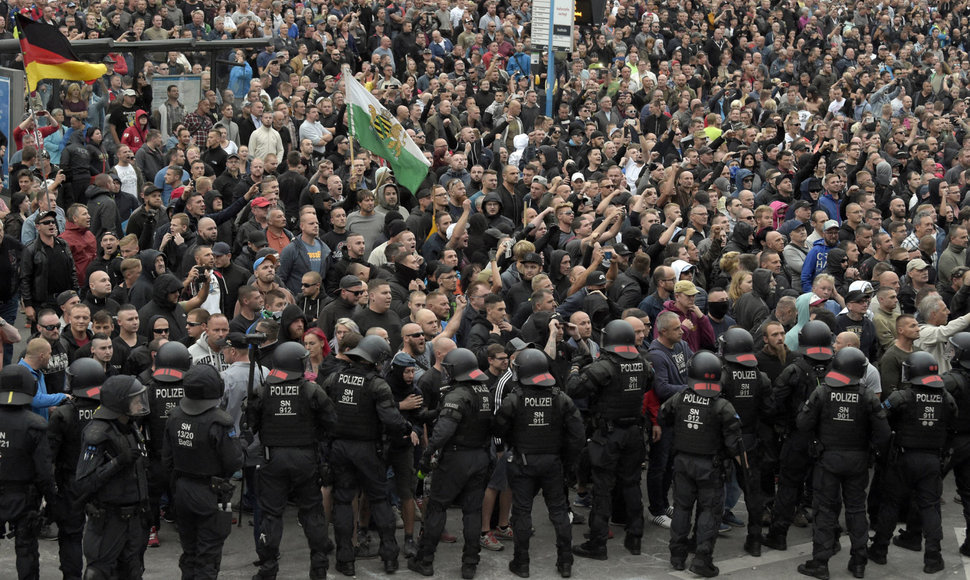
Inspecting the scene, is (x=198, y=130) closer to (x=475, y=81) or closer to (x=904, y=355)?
(x=475, y=81)

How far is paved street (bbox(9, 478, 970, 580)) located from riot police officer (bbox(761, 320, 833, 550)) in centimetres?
40

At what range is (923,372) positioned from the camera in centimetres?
1011

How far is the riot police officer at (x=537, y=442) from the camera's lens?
9812mm

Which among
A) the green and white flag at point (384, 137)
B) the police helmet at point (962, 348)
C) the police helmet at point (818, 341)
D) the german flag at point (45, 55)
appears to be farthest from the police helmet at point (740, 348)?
the german flag at point (45, 55)

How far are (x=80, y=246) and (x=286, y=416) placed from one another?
532 centimetres

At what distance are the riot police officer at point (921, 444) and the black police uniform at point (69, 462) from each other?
6.35 metres

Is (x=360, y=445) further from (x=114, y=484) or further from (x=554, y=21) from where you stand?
(x=554, y=21)

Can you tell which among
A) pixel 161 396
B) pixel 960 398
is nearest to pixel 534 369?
pixel 161 396

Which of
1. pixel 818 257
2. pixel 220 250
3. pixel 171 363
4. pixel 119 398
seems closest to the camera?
pixel 119 398

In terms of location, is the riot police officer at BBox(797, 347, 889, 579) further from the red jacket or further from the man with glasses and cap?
the red jacket

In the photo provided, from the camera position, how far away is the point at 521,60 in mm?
24594

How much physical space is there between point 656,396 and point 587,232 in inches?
142

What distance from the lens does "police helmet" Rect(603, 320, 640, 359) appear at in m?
10.3

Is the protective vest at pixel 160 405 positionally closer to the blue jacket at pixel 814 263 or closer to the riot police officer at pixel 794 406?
the riot police officer at pixel 794 406
